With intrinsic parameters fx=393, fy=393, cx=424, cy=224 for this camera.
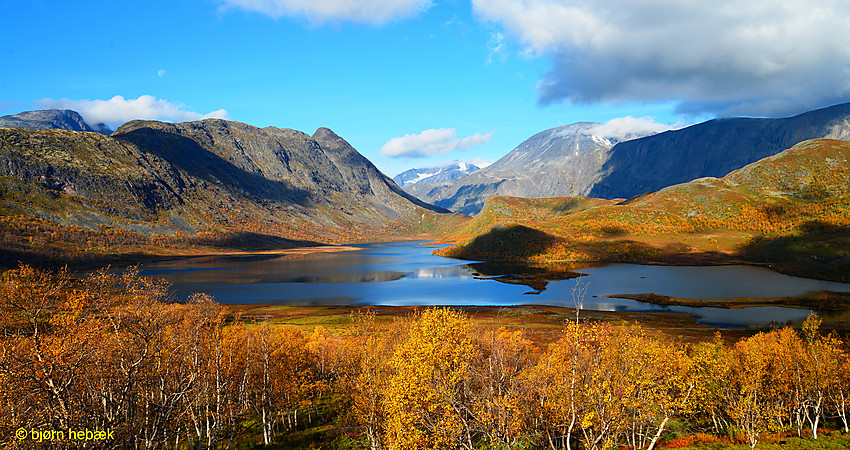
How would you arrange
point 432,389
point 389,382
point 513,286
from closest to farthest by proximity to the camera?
point 432,389, point 389,382, point 513,286

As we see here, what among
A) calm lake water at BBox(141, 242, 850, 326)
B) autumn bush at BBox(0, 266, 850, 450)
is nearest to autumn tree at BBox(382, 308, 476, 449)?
autumn bush at BBox(0, 266, 850, 450)

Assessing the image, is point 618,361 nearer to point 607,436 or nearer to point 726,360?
point 607,436

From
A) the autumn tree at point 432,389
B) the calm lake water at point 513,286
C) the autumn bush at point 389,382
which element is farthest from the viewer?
the calm lake water at point 513,286

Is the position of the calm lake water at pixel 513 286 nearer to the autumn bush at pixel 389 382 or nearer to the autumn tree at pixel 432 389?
the autumn bush at pixel 389 382

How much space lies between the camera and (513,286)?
154750mm

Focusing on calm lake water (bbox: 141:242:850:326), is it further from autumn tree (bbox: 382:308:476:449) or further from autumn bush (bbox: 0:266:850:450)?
autumn tree (bbox: 382:308:476:449)

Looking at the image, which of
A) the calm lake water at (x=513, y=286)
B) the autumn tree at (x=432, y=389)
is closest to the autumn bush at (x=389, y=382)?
the autumn tree at (x=432, y=389)

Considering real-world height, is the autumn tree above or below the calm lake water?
above

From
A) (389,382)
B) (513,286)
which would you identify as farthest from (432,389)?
(513,286)

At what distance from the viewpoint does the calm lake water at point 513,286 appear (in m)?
118

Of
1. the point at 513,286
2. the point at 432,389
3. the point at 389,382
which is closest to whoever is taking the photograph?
the point at 432,389

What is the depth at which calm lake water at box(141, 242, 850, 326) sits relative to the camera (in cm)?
11825

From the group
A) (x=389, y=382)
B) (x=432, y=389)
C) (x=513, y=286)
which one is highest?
(x=432, y=389)

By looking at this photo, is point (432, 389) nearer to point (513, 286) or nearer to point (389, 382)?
point (389, 382)
